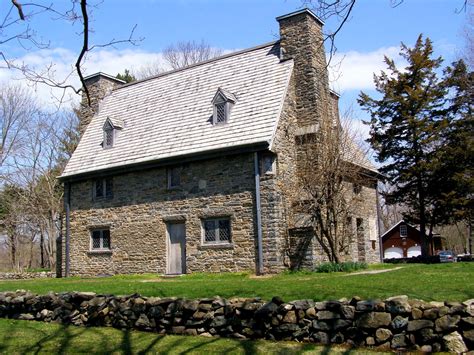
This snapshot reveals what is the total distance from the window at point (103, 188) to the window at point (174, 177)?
362 cm

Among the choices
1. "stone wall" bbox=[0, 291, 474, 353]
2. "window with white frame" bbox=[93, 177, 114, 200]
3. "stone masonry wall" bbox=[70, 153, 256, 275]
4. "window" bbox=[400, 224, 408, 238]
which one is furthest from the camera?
"window" bbox=[400, 224, 408, 238]

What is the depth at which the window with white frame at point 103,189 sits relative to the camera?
22.8 meters

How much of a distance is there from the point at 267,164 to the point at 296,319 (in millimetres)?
10207

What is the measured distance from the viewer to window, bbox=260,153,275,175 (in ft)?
58.9

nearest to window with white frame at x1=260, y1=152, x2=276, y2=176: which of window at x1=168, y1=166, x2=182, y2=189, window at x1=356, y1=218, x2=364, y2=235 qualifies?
window at x1=168, y1=166, x2=182, y2=189

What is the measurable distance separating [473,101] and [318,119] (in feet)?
48.2

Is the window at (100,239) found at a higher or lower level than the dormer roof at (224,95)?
lower

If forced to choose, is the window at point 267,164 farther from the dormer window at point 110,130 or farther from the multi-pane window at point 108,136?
the multi-pane window at point 108,136

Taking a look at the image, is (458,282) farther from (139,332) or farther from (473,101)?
(473,101)

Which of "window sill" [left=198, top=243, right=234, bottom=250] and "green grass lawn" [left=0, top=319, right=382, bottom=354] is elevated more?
"window sill" [left=198, top=243, right=234, bottom=250]

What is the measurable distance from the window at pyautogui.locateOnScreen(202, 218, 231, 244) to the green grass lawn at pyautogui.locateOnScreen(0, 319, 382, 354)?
8.67 metres

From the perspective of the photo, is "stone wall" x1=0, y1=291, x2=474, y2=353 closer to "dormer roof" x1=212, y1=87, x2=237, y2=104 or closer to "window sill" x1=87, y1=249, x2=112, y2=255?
"window sill" x1=87, y1=249, x2=112, y2=255

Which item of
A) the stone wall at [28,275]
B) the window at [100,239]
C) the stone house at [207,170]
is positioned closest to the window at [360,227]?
the stone house at [207,170]

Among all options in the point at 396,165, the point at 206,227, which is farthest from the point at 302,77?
the point at 396,165
